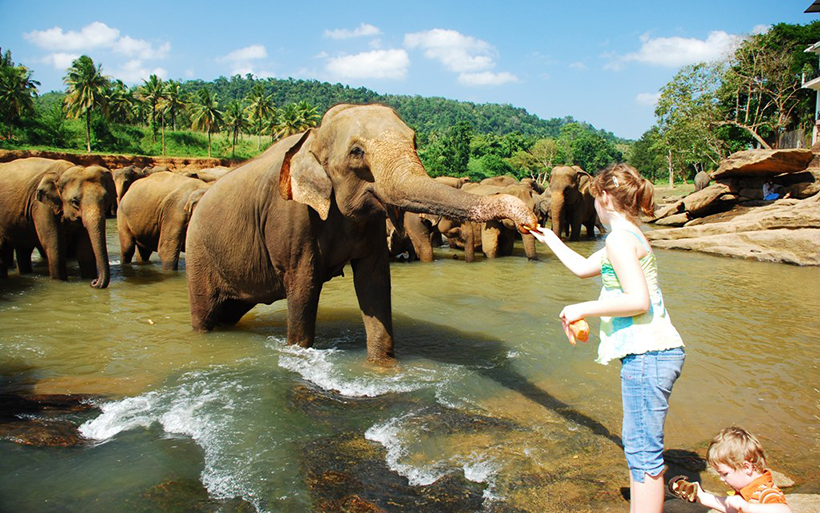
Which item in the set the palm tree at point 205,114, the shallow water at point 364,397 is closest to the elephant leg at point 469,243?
the shallow water at point 364,397

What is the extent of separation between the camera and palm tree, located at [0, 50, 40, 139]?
160ft

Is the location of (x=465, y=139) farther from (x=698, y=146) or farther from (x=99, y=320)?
(x=99, y=320)

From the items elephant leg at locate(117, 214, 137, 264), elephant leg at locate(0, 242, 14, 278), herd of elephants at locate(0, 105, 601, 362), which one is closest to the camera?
herd of elephants at locate(0, 105, 601, 362)

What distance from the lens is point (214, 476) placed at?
3439 mm

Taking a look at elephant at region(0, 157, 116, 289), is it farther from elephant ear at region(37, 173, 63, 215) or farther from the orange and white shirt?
the orange and white shirt

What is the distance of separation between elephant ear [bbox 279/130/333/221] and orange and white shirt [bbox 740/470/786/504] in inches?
131

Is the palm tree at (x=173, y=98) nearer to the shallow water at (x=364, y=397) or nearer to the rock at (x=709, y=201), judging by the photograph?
the rock at (x=709, y=201)

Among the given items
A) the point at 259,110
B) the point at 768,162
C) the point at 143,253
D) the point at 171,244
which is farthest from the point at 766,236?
the point at 259,110

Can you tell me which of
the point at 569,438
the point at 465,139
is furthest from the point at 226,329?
the point at 465,139

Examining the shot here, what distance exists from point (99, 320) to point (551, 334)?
5.77 meters

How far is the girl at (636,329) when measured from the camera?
277cm

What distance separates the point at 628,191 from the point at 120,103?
6963cm

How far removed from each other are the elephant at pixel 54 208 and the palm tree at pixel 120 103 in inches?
2229

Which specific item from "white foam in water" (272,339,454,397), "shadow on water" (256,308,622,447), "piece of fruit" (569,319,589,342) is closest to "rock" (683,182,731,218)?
"shadow on water" (256,308,622,447)
